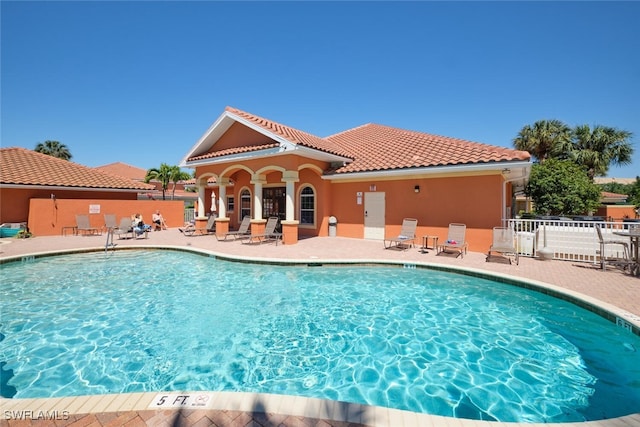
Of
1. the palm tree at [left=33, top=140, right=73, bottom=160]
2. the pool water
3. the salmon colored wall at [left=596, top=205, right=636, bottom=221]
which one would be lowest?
the pool water

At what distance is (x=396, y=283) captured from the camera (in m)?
8.52

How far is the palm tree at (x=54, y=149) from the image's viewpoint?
42719 mm

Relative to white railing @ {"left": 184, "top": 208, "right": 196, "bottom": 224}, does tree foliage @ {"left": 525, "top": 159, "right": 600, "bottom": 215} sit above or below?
above

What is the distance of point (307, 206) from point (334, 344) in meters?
12.6

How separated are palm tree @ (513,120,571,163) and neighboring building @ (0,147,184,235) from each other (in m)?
35.7

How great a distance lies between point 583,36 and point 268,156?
55.7 feet

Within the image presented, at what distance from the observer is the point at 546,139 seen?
2809 cm

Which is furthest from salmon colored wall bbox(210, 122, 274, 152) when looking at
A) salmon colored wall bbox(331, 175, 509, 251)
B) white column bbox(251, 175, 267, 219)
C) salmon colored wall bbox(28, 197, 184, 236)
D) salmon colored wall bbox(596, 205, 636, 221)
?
salmon colored wall bbox(596, 205, 636, 221)

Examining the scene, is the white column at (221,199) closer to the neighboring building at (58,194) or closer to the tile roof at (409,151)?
the tile roof at (409,151)

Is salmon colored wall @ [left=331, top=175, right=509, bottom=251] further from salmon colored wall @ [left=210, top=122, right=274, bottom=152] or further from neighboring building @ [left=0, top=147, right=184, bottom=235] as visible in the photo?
neighboring building @ [left=0, top=147, right=184, bottom=235]

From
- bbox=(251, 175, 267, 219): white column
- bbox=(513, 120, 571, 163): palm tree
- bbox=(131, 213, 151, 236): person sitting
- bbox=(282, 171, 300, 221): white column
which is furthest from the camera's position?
bbox=(513, 120, 571, 163): palm tree

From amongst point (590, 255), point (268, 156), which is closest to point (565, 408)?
point (590, 255)

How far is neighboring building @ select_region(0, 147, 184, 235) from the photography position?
56.4ft

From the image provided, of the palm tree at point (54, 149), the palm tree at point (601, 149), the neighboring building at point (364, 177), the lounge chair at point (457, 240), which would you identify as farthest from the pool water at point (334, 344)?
the palm tree at point (54, 149)
